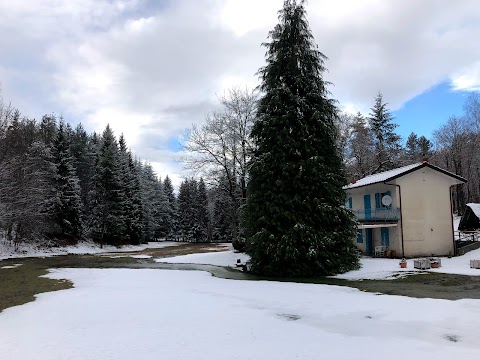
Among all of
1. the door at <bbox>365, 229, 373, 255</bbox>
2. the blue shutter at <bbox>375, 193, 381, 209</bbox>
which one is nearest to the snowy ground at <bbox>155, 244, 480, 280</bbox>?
the door at <bbox>365, 229, 373, 255</bbox>

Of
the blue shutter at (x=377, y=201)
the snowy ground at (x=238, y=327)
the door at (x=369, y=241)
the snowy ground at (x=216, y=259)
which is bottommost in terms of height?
the snowy ground at (x=216, y=259)

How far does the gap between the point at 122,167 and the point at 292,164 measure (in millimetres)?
42869

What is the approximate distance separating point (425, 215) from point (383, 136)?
78.0ft

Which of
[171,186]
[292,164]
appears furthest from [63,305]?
[171,186]

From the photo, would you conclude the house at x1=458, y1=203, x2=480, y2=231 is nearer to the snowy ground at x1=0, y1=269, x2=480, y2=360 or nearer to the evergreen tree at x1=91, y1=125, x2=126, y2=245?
the snowy ground at x1=0, y1=269, x2=480, y2=360

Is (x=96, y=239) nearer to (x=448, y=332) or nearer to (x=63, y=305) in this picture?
(x=63, y=305)

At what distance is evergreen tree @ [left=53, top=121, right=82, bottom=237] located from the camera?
46.8 metres

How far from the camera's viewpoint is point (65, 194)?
4762cm

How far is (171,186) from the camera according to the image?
92.6m

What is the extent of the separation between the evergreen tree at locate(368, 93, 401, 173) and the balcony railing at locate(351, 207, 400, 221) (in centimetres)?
1735

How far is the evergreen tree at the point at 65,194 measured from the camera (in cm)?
4675

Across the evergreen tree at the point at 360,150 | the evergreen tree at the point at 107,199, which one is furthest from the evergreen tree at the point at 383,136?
the evergreen tree at the point at 107,199

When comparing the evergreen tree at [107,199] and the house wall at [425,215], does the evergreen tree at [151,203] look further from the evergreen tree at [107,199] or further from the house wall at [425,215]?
the house wall at [425,215]

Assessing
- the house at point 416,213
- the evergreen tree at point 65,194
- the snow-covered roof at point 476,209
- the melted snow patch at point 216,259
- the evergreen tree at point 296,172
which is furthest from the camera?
the evergreen tree at point 65,194
